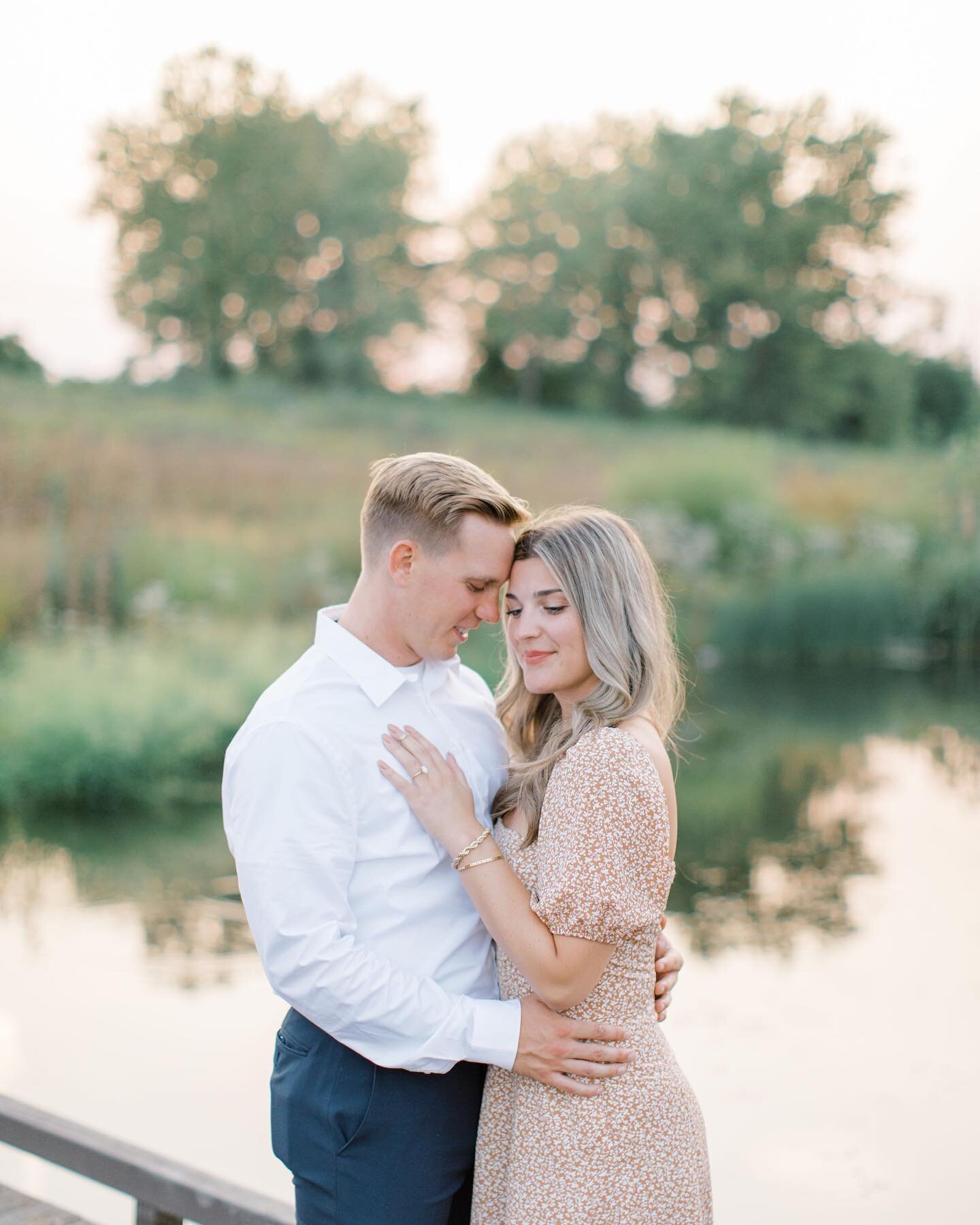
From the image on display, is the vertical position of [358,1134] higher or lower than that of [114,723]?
higher

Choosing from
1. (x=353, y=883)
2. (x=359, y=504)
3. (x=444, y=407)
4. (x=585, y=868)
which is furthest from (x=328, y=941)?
(x=444, y=407)

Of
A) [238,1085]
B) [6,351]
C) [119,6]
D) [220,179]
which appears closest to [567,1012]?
[238,1085]

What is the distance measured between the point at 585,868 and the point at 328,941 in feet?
→ 1.21

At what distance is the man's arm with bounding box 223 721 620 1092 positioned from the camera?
70.1 inches

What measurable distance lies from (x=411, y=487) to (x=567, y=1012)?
0.83 metres

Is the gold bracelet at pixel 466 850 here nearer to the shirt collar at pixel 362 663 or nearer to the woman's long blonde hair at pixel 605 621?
the woman's long blonde hair at pixel 605 621

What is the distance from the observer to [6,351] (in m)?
15.5

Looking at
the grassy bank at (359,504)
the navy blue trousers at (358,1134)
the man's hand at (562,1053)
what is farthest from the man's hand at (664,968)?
the grassy bank at (359,504)

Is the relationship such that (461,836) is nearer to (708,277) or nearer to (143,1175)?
(143,1175)

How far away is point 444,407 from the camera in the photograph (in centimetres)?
2859

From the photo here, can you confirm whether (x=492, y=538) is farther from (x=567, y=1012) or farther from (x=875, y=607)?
(x=875, y=607)

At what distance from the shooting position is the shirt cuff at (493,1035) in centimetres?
184

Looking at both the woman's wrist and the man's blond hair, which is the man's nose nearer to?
the man's blond hair

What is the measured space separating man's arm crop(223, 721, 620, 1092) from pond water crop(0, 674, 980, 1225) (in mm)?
3161
